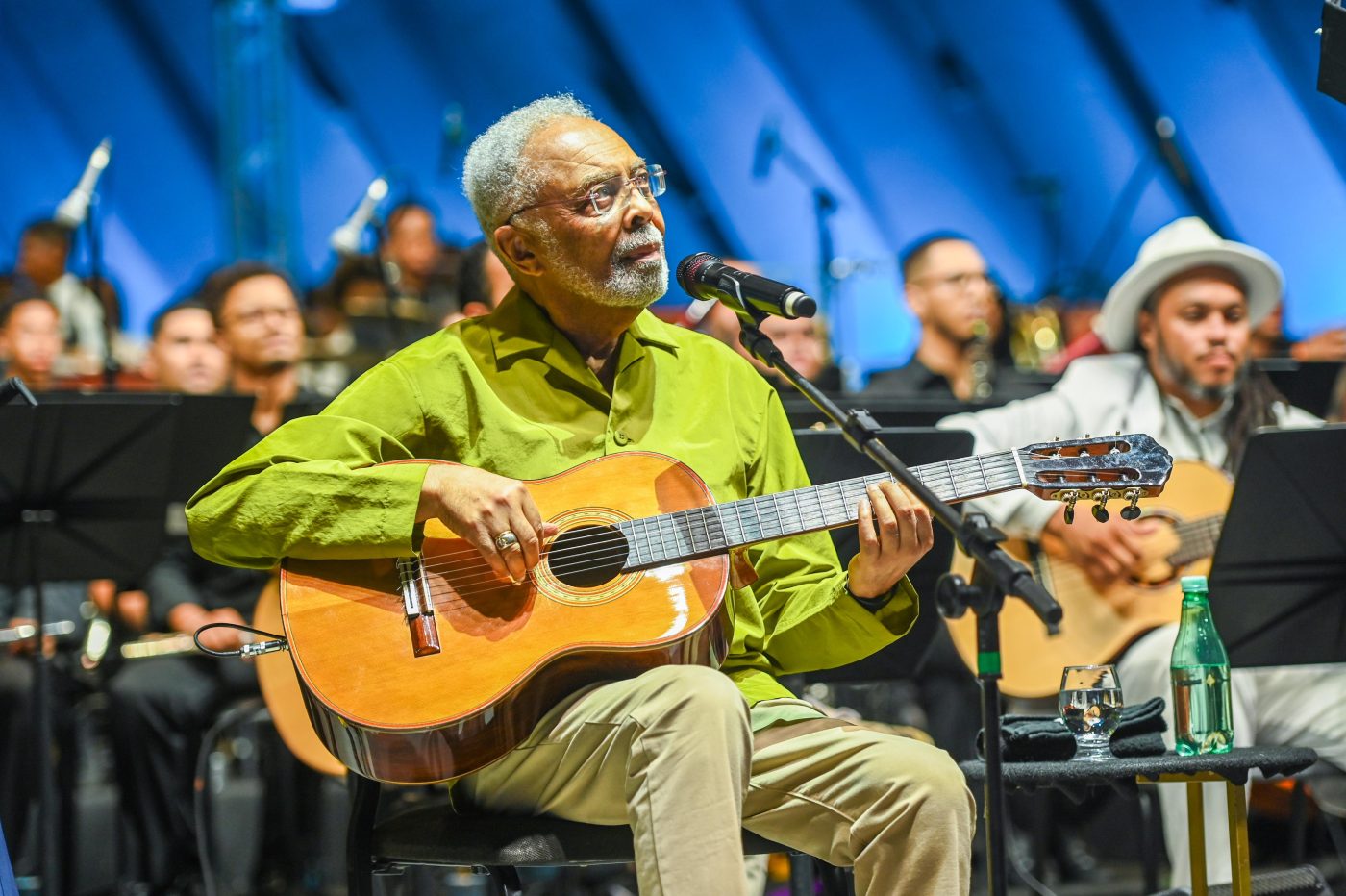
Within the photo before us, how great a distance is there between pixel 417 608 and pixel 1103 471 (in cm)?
123

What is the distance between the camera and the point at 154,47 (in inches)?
567

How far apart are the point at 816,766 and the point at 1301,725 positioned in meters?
1.94

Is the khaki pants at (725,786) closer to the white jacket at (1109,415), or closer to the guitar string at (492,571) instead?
the guitar string at (492,571)

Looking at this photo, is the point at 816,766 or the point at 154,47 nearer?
the point at 816,766

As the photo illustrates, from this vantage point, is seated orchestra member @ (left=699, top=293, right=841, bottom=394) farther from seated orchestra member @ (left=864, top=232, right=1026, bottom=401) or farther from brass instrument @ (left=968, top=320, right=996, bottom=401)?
brass instrument @ (left=968, top=320, right=996, bottom=401)

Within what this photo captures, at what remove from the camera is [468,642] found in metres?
2.72

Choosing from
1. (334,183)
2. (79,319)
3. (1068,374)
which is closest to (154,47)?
(334,183)

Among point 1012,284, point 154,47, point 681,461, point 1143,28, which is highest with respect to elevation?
point 154,47

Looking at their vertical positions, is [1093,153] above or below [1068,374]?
above

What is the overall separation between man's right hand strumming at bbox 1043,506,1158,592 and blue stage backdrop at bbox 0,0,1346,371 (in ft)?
21.7

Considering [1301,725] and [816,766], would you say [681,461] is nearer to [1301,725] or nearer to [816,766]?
[816,766]

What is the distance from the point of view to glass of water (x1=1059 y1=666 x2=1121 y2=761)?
3146 millimetres

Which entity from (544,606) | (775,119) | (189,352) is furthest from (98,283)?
(775,119)

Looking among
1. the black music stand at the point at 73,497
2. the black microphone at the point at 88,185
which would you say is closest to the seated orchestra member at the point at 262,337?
the black microphone at the point at 88,185
